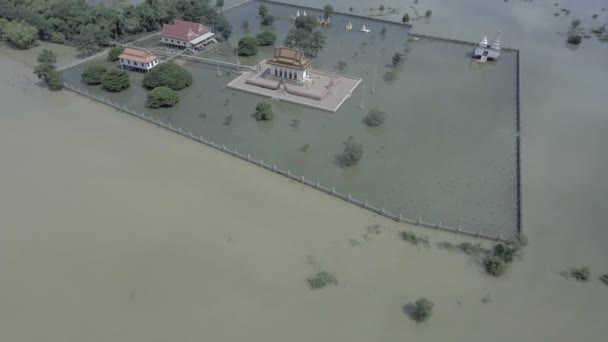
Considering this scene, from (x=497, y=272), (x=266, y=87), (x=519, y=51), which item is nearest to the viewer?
(x=497, y=272)

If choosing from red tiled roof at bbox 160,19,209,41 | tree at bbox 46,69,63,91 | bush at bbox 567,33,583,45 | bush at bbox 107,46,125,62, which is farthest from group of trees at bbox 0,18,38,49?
bush at bbox 567,33,583,45

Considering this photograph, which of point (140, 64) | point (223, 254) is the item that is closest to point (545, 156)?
point (223, 254)

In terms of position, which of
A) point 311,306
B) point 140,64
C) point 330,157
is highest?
point 140,64

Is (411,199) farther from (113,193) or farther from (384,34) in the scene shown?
(384,34)

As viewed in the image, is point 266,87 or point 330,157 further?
point 266,87

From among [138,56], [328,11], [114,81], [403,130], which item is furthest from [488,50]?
[114,81]

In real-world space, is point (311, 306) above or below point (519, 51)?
below

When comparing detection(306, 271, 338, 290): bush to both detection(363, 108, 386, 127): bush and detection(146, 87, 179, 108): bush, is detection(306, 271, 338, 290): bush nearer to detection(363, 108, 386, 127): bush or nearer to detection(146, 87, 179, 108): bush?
detection(363, 108, 386, 127): bush

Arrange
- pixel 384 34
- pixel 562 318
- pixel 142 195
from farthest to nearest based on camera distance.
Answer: pixel 384 34 → pixel 142 195 → pixel 562 318
